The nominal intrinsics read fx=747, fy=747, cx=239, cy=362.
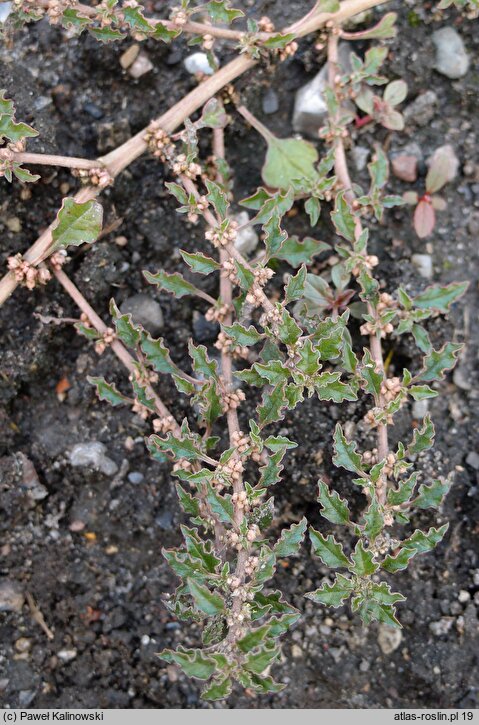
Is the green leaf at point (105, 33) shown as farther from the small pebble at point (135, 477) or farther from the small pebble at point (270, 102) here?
the small pebble at point (135, 477)

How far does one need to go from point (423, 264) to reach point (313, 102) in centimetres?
84

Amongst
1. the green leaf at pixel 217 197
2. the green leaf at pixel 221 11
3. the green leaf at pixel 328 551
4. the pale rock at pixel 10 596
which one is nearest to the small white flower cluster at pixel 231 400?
the green leaf at pixel 328 551

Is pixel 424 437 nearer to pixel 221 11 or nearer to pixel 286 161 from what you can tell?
pixel 286 161

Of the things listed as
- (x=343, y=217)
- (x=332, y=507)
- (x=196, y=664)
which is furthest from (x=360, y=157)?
(x=196, y=664)

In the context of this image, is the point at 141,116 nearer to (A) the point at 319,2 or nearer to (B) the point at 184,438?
(A) the point at 319,2

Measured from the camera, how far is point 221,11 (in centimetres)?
281

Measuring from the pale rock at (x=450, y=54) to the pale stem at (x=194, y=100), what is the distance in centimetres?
36

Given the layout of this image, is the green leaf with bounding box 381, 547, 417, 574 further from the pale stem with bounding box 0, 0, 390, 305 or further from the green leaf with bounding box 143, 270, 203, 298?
the pale stem with bounding box 0, 0, 390, 305

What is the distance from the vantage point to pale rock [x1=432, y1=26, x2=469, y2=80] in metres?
3.29

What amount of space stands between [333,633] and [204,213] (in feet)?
5.67

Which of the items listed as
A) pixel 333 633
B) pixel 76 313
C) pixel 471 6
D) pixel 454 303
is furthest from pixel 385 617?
pixel 471 6

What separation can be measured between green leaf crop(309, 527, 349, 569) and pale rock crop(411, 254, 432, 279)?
1.30 m

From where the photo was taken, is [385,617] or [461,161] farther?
[461,161]

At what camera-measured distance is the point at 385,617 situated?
2.41 metres
